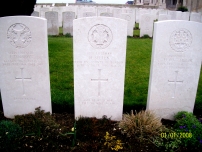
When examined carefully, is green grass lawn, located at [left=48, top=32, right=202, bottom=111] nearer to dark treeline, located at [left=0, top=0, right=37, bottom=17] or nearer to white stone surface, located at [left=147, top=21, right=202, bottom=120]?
white stone surface, located at [left=147, top=21, right=202, bottom=120]

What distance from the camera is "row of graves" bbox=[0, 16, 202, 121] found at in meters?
3.45

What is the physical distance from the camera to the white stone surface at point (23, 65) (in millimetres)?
3441

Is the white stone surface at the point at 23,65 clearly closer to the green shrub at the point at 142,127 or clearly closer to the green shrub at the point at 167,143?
the green shrub at the point at 142,127

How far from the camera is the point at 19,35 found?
346 centimetres

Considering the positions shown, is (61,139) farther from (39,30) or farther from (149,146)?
(39,30)

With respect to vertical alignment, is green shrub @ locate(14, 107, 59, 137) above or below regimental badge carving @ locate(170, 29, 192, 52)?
below

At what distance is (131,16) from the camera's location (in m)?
12.6


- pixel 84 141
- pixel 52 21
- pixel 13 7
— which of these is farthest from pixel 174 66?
pixel 52 21

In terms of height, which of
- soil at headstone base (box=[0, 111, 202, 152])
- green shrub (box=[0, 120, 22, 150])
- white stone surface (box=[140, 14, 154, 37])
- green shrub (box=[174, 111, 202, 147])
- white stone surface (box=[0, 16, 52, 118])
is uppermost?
white stone surface (box=[140, 14, 154, 37])

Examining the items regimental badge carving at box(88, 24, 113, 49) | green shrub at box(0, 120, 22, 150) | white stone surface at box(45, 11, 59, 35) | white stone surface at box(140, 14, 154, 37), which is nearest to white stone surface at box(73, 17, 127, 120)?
regimental badge carving at box(88, 24, 113, 49)

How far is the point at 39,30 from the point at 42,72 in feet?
2.42

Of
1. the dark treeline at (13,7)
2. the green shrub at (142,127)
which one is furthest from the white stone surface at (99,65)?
the dark treeline at (13,7)

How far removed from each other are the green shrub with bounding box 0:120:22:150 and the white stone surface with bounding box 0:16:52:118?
3.52ft

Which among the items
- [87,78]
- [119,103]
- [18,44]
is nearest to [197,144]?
[119,103]
